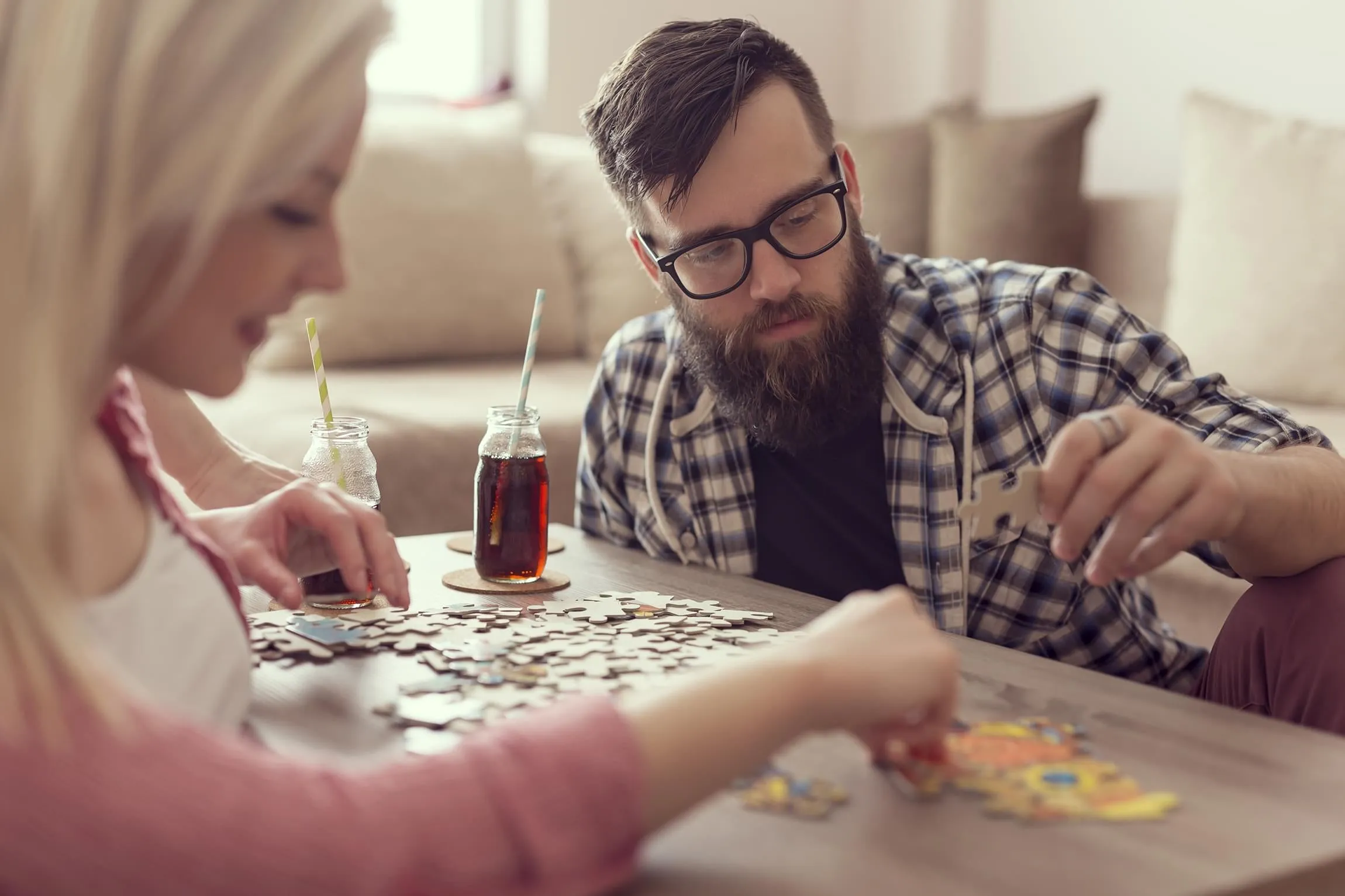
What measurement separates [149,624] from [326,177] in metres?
0.33

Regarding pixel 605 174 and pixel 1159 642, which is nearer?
pixel 1159 642

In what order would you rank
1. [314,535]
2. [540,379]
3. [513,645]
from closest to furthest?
[513,645] < [314,535] < [540,379]

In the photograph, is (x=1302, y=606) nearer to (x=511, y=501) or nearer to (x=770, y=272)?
(x=770, y=272)

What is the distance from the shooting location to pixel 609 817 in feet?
2.67

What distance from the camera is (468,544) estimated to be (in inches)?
73.9

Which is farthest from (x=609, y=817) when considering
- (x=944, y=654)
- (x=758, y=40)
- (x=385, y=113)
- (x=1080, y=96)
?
(x=1080, y=96)

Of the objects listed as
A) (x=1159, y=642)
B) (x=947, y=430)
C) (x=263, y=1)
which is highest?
(x=263, y=1)

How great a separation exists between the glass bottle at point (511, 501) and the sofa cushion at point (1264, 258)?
225cm

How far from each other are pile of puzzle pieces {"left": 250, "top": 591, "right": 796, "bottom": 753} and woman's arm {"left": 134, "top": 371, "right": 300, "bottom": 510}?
0.88ft

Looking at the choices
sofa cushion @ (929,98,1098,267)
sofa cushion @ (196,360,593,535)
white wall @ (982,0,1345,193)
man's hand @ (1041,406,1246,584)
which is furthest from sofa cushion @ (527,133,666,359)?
man's hand @ (1041,406,1246,584)

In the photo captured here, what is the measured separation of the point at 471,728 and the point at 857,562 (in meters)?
1.00

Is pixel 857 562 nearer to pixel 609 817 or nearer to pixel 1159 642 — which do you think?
pixel 1159 642

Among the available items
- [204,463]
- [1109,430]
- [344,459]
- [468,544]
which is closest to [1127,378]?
[1109,430]

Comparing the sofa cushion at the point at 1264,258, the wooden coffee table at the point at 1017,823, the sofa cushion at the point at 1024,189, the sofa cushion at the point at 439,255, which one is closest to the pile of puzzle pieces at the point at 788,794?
the wooden coffee table at the point at 1017,823
